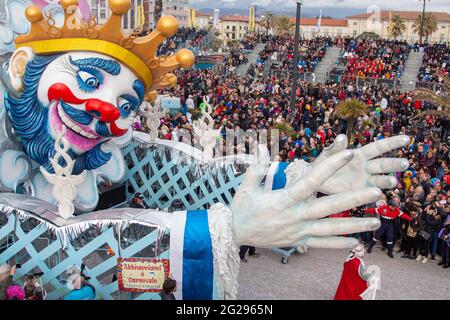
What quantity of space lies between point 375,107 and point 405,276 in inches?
459

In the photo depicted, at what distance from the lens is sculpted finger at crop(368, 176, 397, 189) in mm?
5188

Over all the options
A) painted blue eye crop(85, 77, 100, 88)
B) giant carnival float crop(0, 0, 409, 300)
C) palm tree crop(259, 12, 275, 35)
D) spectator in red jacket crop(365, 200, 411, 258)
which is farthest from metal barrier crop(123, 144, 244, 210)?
palm tree crop(259, 12, 275, 35)

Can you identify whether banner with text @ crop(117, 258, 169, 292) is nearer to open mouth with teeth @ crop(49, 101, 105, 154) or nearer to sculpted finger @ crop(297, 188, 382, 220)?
sculpted finger @ crop(297, 188, 382, 220)

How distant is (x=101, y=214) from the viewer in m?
5.91

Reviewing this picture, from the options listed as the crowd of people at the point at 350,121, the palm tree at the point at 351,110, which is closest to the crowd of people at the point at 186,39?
the crowd of people at the point at 350,121

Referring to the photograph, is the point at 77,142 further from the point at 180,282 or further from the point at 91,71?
the point at 180,282

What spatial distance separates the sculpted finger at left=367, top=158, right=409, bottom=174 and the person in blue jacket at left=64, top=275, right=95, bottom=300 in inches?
120

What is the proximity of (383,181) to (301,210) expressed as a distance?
4.04 feet

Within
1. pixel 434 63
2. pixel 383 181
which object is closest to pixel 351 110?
pixel 383 181

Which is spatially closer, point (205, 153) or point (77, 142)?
point (77, 142)

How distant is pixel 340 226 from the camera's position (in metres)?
4.38

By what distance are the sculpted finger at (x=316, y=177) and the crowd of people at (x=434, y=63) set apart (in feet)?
68.1

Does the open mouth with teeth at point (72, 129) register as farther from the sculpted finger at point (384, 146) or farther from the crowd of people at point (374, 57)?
the crowd of people at point (374, 57)

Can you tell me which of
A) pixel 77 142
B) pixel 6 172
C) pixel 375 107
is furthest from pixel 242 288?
pixel 375 107
